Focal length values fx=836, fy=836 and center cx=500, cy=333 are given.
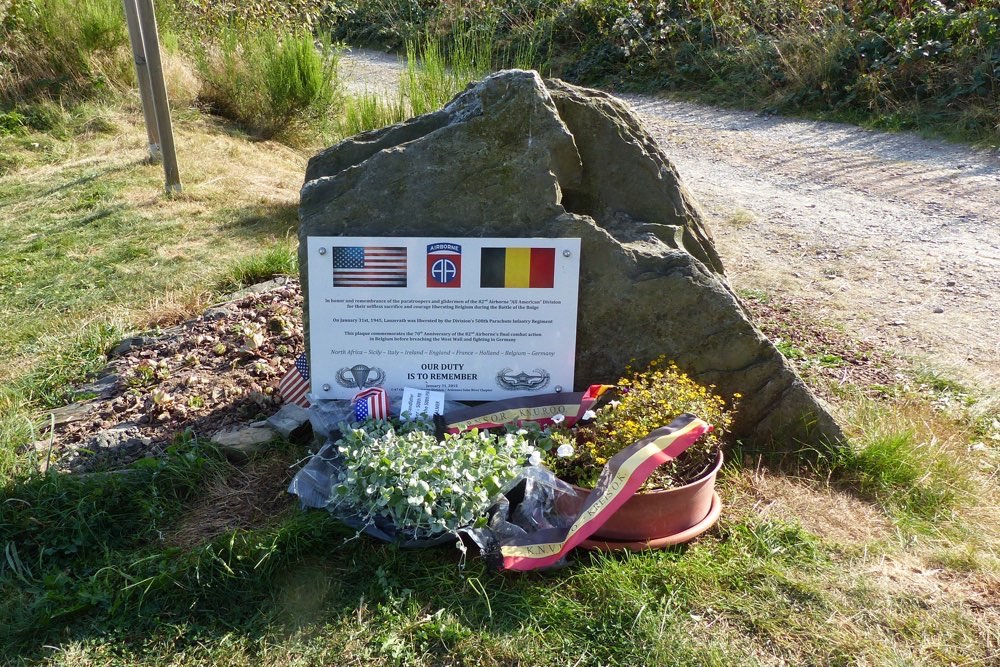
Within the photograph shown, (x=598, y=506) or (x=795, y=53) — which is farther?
(x=795, y=53)

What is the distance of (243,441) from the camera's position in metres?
3.33

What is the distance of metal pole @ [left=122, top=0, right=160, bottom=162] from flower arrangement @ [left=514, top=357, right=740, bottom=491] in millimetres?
4954

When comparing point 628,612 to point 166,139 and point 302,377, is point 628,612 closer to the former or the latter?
point 302,377

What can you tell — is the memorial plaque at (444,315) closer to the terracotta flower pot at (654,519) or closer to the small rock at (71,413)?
the terracotta flower pot at (654,519)

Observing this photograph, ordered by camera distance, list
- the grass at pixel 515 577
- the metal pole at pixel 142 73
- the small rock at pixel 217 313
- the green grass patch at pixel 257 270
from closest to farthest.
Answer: the grass at pixel 515 577, the small rock at pixel 217 313, the green grass patch at pixel 257 270, the metal pole at pixel 142 73

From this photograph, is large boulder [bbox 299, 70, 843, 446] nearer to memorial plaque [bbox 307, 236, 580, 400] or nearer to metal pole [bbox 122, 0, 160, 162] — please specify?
memorial plaque [bbox 307, 236, 580, 400]

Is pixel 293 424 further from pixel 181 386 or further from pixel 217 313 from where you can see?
pixel 217 313

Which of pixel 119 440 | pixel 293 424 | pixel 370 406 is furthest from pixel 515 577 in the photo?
pixel 119 440

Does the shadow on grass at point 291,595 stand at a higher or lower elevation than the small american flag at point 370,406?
lower

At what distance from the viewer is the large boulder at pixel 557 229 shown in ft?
Answer: 10.5

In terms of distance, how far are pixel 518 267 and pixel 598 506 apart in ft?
3.29

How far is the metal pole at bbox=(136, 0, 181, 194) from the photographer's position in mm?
6098

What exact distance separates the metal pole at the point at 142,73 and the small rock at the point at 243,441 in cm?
404

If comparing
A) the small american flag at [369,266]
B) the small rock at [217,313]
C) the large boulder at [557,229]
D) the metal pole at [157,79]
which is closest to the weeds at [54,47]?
the metal pole at [157,79]
